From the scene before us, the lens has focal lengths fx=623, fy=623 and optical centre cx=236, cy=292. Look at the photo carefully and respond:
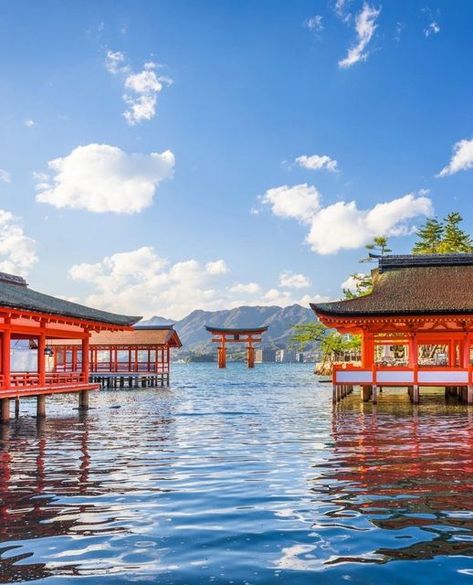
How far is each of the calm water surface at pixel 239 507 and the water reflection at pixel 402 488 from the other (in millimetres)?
31

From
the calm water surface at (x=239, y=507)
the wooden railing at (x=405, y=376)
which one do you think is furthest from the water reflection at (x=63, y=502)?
the wooden railing at (x=405, y=376)

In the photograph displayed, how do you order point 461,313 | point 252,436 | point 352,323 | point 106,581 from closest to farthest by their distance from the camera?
1. point 106,581
2. point 252,436
3. point 461,313
4. point 352,323

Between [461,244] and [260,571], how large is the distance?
64097 mm

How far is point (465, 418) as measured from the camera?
23.7 meters

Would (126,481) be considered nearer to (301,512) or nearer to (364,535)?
(301,512)

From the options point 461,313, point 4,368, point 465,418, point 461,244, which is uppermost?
point 461,244

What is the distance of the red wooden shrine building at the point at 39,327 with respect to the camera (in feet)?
73.7

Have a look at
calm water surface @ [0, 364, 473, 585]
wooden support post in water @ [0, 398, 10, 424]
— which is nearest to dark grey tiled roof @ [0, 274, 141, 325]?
wooden support post in water @ [0, 398, 10, 424]

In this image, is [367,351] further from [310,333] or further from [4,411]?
[310,333]

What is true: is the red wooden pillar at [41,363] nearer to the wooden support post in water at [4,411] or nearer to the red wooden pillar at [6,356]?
the wooden support post in water at [4,411]

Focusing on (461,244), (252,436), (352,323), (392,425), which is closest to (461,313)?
(352,323)

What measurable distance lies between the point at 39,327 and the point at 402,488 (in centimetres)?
1846

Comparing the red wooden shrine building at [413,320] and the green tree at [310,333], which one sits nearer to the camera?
the red wooden shrine building at [413,320]

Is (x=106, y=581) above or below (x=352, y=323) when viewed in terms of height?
below
